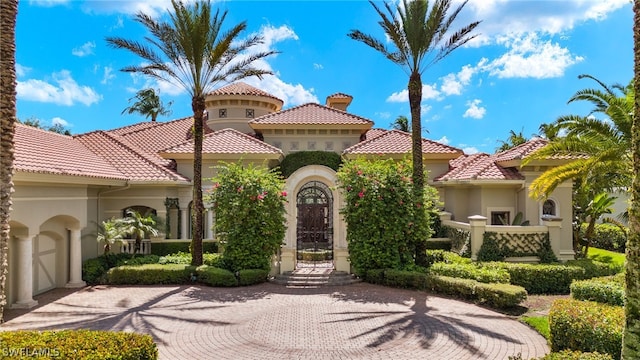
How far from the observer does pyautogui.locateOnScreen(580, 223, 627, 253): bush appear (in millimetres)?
26522

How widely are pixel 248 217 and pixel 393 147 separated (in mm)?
9796

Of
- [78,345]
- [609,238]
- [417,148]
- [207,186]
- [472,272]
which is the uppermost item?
[417,148]

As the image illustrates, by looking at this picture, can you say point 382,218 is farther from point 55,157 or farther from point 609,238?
point 609,238

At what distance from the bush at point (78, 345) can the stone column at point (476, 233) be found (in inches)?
550

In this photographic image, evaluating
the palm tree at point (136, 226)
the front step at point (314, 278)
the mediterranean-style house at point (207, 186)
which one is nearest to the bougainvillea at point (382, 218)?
the front step at point (314, 278)

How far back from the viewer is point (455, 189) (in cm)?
2138

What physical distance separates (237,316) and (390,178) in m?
8.36

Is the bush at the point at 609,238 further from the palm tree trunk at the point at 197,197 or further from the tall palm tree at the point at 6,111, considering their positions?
the tall palm tree at the point at 6,111

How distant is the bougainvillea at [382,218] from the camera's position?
1625 cm

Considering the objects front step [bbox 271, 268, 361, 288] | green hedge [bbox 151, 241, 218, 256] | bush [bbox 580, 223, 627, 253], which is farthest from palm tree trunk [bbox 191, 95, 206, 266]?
bush [bbox 580, 223, 627, 253]

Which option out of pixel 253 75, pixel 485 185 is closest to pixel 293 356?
pixel 253 75

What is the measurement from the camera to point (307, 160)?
2203cm

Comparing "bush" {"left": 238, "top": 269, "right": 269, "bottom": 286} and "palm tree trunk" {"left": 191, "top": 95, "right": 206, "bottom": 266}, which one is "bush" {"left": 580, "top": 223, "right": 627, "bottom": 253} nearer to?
"bush" {"left": 238, "top": 269, "right": 269, "bottom": 286}

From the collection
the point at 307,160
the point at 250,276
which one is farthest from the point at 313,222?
the point at 250,276
